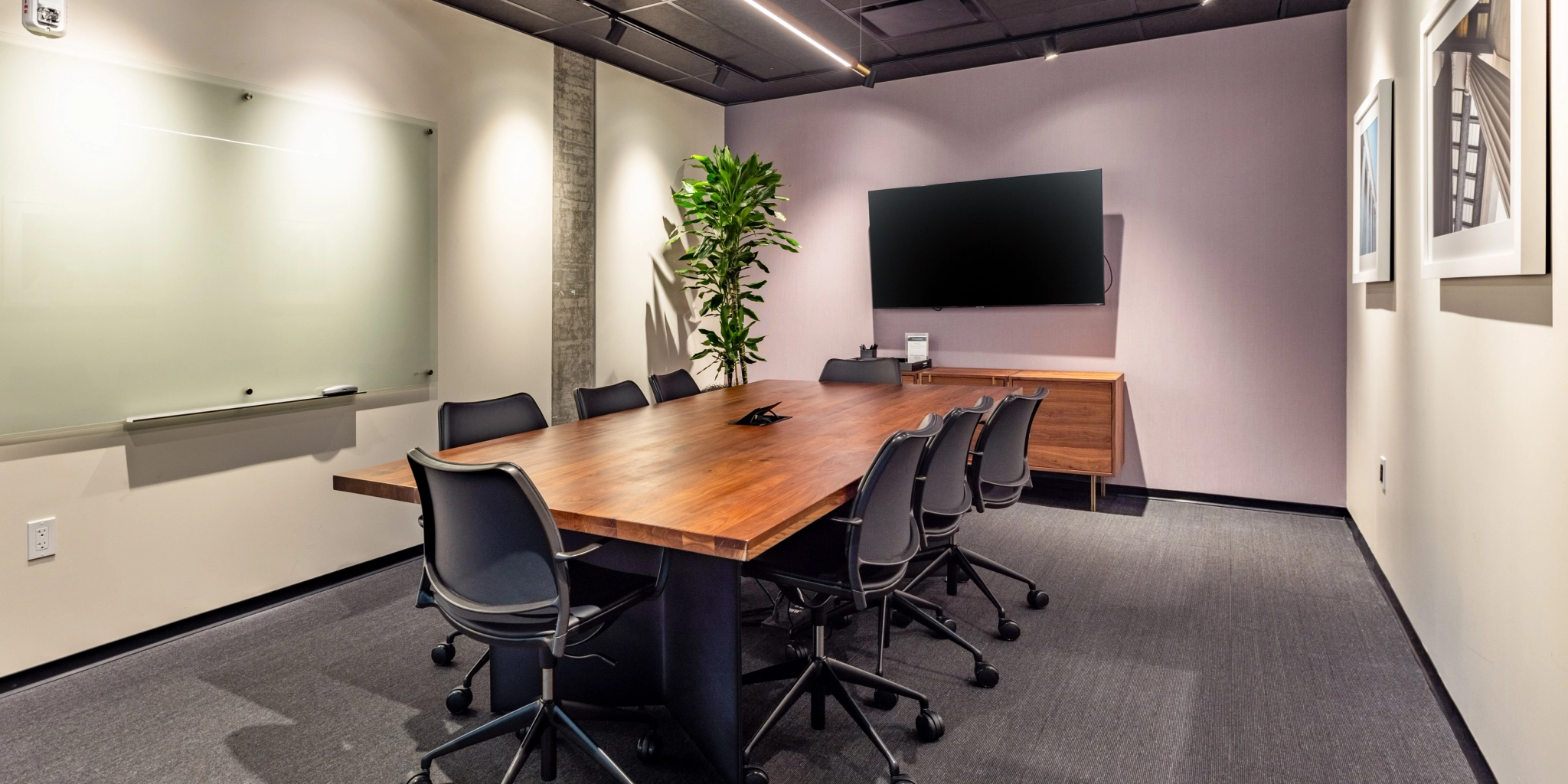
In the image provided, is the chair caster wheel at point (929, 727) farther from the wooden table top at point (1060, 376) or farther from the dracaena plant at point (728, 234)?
the dracaena plant at point (728, 234)

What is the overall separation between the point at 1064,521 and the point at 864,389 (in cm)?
152

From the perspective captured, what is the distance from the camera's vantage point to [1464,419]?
2.43m

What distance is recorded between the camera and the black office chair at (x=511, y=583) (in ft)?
6.26

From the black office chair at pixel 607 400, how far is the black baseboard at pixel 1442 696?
10.2 feet

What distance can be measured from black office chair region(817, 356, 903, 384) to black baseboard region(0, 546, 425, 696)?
255 cm

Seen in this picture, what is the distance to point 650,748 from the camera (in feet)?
7.64

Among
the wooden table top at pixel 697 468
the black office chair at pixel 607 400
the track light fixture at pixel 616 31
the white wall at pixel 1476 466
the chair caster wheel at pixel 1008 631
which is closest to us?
the white wall at pixel 1476 466

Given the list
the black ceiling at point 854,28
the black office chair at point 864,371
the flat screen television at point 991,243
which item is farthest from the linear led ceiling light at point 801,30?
the black office chair at point 864,371

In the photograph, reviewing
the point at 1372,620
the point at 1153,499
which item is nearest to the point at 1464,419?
the point at 1372,620

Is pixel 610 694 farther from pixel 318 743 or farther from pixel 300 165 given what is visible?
pixel 300 165

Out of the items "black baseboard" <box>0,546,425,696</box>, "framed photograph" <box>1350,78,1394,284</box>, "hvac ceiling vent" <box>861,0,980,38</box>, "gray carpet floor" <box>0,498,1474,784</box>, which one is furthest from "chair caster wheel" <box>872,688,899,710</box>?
"hvac ceiling vent" <box>861,0,980,38</box>

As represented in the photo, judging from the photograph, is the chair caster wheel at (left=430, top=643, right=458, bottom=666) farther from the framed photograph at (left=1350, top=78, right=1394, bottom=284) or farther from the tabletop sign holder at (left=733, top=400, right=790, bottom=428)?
the framed photograph at (left=1350, top=78, right=1394, bottom=284)

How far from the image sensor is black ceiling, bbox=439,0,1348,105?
4.66m

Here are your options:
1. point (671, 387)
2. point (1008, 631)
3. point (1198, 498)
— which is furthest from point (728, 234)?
point (1008, 631)
